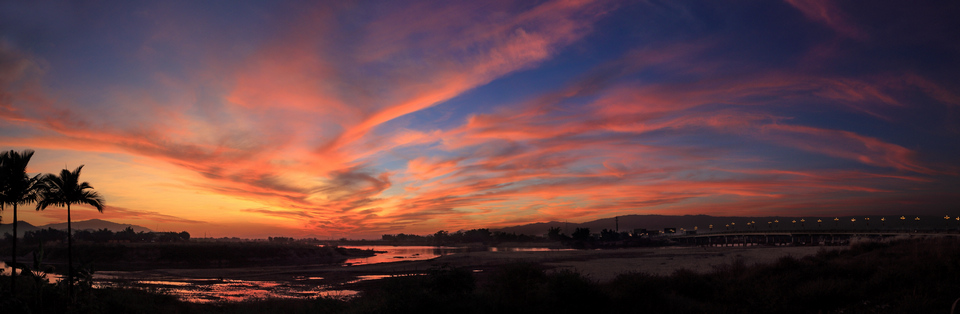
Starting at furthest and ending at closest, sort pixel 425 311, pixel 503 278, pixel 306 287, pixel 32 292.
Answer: pixel 306 287
pixel 32 292
pixel 503 278
pixel 425 311

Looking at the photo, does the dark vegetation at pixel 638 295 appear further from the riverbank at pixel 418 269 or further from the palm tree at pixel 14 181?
the riverbank at pixel 418 269

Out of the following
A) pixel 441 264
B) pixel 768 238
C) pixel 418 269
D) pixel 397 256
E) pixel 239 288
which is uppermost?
pixel 239 288

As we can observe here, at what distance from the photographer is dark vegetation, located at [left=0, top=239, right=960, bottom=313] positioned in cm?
1711

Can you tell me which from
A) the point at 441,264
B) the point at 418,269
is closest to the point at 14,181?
the point at 418,269

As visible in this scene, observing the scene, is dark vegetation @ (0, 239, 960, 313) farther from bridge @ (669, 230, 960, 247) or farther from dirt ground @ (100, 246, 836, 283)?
bridge @ (669, 230, 960, 247)

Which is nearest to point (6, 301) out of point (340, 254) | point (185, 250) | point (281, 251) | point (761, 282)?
point (761, 282)

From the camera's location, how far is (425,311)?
54.6 feet

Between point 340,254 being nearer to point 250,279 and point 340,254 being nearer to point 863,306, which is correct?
point 250,279

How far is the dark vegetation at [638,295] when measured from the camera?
17.1 m

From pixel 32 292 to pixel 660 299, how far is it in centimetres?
3212

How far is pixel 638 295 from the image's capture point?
19.0m

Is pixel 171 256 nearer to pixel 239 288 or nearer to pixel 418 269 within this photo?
pixel 239 288

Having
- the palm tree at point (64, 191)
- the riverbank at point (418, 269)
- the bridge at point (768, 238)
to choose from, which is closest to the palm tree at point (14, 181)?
the palm tree at point (64, 191)

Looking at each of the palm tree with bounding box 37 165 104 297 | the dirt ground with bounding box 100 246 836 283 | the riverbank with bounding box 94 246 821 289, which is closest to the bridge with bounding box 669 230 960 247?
the dirt ground with bounding box 100 246 836 283
